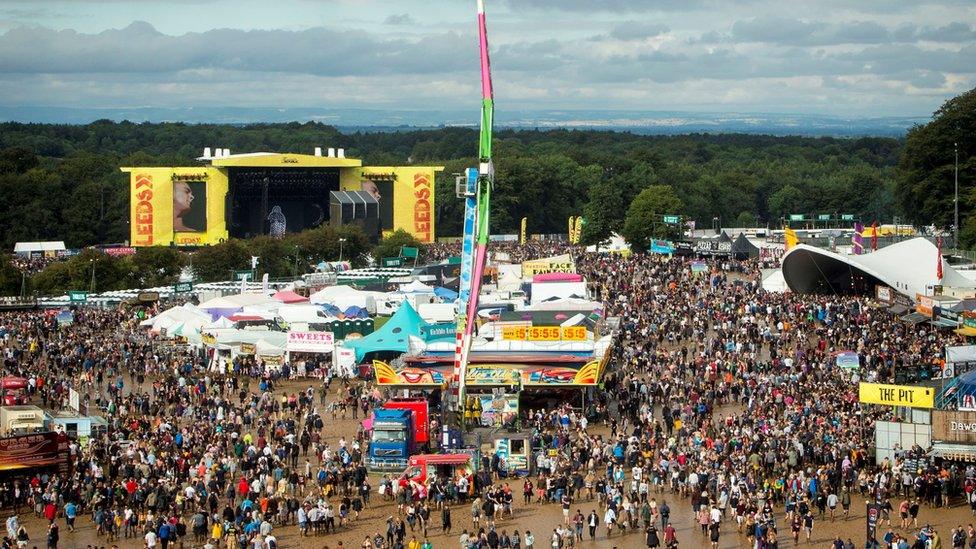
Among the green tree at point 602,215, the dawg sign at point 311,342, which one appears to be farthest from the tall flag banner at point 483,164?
the green tree at point 602,215

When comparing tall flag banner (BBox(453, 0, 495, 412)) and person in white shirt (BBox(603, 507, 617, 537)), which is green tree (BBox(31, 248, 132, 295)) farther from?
person in white shirt (BBox(603, 507, 617, 537))

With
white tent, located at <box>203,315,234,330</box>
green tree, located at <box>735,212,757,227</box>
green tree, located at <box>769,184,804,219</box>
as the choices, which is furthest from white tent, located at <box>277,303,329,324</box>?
green tree, located at <box>769,184,804,219</box>

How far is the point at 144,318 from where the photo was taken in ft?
159

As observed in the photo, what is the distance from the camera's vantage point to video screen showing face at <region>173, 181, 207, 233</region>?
80.6m

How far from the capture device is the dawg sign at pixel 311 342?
124 feet

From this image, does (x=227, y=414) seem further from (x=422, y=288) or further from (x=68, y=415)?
(x=422, y=288)

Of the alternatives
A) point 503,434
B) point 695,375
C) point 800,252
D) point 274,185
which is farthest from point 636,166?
point 503,434

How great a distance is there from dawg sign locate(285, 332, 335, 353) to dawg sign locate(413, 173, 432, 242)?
4486cm

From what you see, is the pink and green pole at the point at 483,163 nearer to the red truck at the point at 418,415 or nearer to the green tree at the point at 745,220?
the red truck at the point at 418,415

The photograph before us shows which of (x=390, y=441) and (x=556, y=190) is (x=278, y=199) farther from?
(x=390, y=441)

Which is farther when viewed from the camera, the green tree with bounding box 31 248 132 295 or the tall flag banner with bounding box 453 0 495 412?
the green tree with bounding box 31 248 132 295

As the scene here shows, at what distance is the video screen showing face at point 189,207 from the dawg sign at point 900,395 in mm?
59180

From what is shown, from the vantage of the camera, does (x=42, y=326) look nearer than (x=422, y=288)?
Yes

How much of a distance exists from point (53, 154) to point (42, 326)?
11057cm
